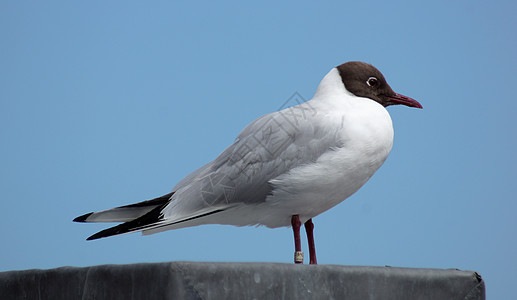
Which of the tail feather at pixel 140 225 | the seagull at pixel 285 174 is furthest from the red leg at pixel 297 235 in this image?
the tail feather at pixel 140 225

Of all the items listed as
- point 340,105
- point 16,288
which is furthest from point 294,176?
point 16,288

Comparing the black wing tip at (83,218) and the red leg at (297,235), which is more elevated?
the black wing tip at (83,218)

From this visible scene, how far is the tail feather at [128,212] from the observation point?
3373 millimetres

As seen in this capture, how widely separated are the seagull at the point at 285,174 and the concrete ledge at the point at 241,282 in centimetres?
54

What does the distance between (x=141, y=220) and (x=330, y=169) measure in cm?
103

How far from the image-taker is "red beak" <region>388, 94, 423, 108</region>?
3582 mm

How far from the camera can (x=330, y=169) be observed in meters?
3.04

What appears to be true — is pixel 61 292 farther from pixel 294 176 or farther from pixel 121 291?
pixel 294 176

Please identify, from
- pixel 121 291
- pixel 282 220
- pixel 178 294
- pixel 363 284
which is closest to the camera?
pixel 178 294

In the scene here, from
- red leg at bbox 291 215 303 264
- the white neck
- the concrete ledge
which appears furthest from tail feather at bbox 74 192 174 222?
the white neck

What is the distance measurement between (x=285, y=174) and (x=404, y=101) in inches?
38.5

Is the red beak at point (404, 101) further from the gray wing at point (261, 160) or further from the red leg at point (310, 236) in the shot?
the red leg at point (310, 236)

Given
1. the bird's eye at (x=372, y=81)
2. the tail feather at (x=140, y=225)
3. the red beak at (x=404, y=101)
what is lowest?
the tail feather at (x=140, y=225)

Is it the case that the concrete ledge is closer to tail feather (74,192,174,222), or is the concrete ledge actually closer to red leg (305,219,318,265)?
tail feather (74,192,174,222)
